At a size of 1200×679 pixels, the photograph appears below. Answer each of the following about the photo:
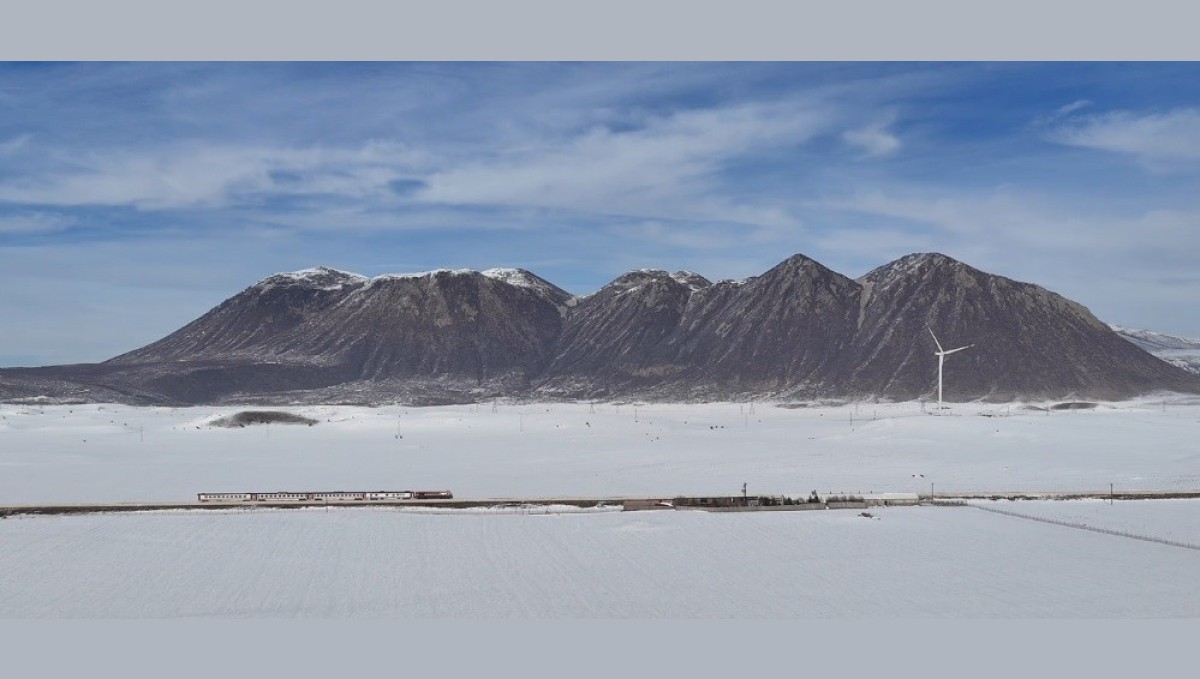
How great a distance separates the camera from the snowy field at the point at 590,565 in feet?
106

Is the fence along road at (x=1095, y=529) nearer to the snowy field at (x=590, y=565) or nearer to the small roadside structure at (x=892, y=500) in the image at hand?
the snowy field at (x=590, y=565)

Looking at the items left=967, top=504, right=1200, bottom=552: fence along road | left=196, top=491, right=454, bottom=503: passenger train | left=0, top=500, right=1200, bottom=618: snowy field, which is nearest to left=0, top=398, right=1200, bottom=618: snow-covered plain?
left=0, top=500, right=1200, bottom=618: snowy field

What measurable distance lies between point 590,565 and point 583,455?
4458 cm

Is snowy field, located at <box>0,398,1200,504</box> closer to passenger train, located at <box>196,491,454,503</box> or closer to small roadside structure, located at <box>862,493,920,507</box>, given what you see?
passenger train, located at <box>196,491,454,503</box>

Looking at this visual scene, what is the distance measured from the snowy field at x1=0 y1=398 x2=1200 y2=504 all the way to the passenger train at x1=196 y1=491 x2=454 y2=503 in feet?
11.3

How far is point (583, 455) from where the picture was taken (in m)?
83.1

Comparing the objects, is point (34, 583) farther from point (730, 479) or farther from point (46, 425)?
point (46, 425)

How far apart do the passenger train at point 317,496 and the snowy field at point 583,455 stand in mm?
3435

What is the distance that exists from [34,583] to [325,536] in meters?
11.8

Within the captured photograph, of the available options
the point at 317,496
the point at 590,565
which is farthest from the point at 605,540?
the point at 317,496

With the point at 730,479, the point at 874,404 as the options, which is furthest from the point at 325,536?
the point at 874,404

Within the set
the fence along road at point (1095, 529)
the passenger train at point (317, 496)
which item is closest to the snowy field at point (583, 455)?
the passenger train at point (317, 496)

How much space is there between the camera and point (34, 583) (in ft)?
118

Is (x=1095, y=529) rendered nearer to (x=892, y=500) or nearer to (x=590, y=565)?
(x=892, y=500)
